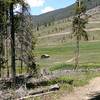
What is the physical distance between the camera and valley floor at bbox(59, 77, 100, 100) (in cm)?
2266

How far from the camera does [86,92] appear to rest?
24.4 m

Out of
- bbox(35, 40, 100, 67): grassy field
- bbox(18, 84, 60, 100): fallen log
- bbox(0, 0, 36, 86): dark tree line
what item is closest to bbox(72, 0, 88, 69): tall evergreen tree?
bbox(35, 40, 100, 67): grassy field

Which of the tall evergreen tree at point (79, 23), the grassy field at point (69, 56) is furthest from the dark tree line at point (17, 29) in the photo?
the grassy field at point (69, 56)

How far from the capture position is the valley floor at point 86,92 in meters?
22.7

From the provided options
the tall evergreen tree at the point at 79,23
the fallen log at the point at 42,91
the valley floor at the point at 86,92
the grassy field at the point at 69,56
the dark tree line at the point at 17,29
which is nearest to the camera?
the fallen log at the point at 42,91

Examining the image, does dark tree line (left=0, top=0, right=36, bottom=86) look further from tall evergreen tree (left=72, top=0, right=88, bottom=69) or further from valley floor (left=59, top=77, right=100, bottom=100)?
tall evergreen tree (left=72, top=0, right=88, bottom=69)

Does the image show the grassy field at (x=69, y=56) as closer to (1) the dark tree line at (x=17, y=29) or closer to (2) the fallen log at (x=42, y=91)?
(1) the dark tree line at (x=17, y=29)

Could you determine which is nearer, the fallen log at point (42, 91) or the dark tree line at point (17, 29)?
the fallen log at point (42, 91)

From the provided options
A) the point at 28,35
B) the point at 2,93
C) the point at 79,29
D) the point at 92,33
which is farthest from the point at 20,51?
the point at 92,33

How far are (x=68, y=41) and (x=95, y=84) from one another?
501 ft

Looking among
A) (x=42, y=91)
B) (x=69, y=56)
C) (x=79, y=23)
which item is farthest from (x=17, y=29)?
(x=69, y=56)

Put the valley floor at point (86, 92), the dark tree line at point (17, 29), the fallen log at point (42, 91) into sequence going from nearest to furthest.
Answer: the fallen log at point (42, 91) → the valley floor at point (86, 92) → the dark tree line at point (17, 29)

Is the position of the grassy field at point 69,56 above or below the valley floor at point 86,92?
below

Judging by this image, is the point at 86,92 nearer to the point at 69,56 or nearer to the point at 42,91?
the point at 42,91
